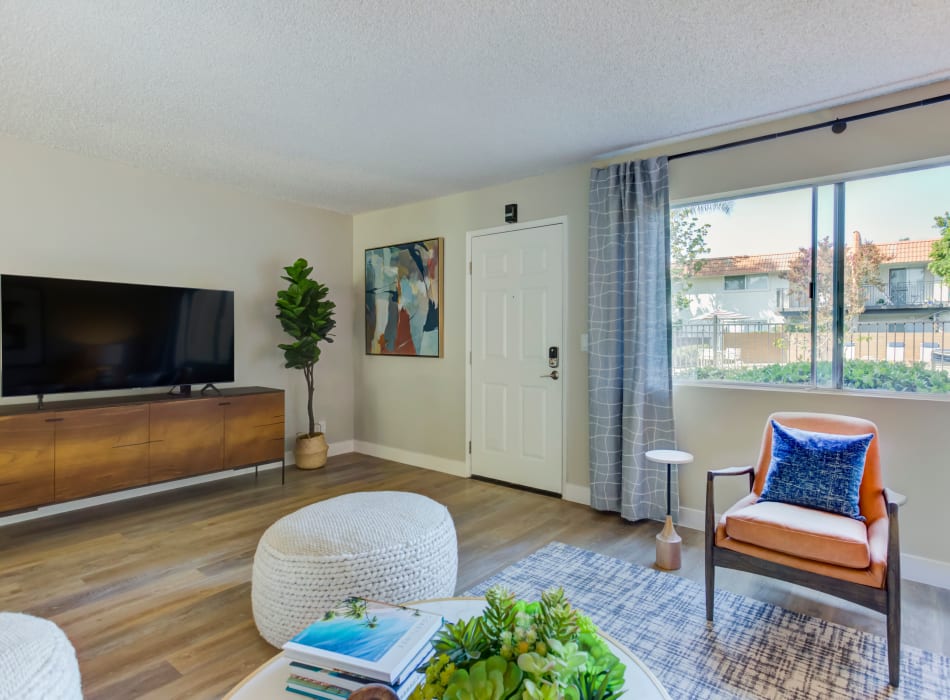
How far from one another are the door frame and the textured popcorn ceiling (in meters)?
0.61

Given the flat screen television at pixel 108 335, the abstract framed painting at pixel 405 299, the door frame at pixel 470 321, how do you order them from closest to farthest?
1. the flat screen television at pixel 108 335
2. the door frame at pixel 470 321
3. the abstract framed painting at pixel 405 299

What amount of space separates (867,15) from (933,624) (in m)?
2.50

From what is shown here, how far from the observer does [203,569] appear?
265 cm

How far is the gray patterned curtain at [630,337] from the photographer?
3.27 metres

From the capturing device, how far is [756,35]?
2.12 meters

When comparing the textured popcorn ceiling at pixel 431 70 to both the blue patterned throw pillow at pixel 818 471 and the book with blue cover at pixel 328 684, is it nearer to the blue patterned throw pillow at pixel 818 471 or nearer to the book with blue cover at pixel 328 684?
the blue patterned throw pillow at pixel 818 471

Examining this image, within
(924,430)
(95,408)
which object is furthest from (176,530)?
(924,430)

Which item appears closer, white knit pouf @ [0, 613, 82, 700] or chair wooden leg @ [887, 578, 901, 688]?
white knit pouf @ [0, 613, 82, 700]

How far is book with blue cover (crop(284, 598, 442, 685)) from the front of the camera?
3.63 feet

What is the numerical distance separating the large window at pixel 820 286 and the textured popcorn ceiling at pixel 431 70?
53cm

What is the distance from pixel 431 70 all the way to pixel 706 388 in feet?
7.91

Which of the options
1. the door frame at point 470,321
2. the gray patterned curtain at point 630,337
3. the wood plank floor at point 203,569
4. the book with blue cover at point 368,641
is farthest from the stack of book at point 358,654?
the door frame at point 470,321

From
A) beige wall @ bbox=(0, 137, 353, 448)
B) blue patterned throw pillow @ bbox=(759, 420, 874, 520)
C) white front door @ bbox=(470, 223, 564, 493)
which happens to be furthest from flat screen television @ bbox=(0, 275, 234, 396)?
blue patterned throw pillow @ bbox=(759, 420, 874, 520)

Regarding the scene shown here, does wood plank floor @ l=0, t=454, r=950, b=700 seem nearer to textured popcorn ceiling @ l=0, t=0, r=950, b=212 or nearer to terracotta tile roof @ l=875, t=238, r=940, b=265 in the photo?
terracotta tile roof @ l=875, t=238, r=940, b=265
